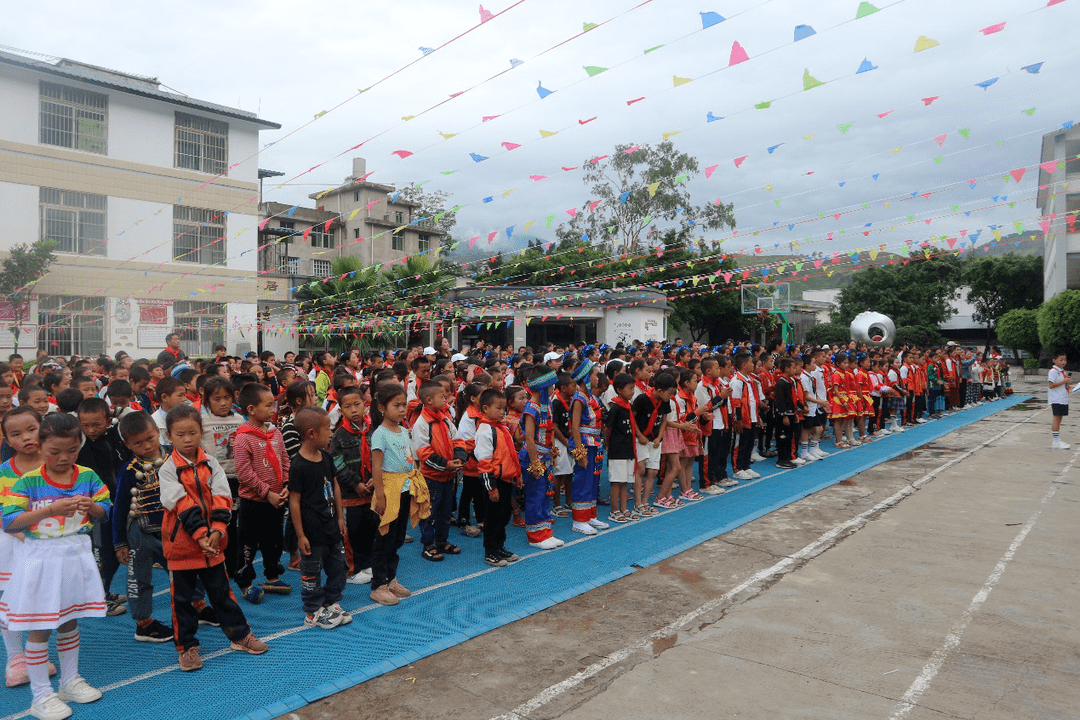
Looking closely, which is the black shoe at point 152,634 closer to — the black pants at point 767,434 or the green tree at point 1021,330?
the black pants at point 767,434

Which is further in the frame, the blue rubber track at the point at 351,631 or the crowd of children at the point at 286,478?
the blue rubber track at the point at 351,631

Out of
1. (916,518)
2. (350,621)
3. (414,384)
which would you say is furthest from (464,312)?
(350,621)

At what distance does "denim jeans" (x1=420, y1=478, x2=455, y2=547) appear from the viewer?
18.9ft

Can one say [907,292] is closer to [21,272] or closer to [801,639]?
[21,272]

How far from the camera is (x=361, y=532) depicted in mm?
5184

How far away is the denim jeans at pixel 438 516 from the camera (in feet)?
18.9

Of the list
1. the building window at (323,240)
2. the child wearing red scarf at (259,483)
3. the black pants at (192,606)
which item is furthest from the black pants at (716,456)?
the building window at (323,240)

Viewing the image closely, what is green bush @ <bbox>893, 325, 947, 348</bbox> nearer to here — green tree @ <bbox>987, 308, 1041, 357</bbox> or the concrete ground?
green tree @ <bbox>987, 308, 1041, 357</bbox>

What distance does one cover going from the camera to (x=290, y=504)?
4223 millimetres

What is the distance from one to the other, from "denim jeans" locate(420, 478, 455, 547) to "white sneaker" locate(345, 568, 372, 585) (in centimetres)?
63

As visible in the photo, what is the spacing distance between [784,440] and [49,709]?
9.14 metres

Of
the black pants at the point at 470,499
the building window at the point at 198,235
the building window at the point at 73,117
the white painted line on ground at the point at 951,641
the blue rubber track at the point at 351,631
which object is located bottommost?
the blue rubber track at the point at 351,631

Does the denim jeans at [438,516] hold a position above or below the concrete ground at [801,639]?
above

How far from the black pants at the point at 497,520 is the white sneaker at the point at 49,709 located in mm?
2967
